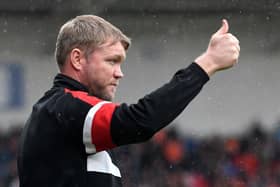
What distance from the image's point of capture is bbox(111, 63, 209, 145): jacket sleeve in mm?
3344

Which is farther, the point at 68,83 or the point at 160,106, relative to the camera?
the point at 68,83

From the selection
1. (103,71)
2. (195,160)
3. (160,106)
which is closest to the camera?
(160,106)

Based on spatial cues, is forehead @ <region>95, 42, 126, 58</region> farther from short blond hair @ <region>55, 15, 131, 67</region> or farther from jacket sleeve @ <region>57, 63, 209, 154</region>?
jacket sleeve @ <region>57, 63, 209, 154</region>

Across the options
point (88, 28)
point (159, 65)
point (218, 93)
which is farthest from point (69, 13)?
point (88, 28)

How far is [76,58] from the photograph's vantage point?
3.60m

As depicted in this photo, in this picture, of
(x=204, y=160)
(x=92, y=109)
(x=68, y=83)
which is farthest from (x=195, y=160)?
(x=92, y=109)

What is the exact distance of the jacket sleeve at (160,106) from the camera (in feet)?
11.0

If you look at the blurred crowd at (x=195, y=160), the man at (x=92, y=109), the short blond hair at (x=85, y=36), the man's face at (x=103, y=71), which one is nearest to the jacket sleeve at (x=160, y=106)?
the man at (x=92, y=109)

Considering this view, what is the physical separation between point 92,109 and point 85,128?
7 cm

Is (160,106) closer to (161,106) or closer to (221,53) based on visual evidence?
(161,106)

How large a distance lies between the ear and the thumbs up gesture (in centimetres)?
44

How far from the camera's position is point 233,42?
3.35 m

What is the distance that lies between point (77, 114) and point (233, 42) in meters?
0.57

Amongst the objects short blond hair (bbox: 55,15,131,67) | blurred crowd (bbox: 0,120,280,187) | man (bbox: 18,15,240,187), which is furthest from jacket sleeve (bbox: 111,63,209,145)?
blurred crowd (bbox: 0,120,280,187)
